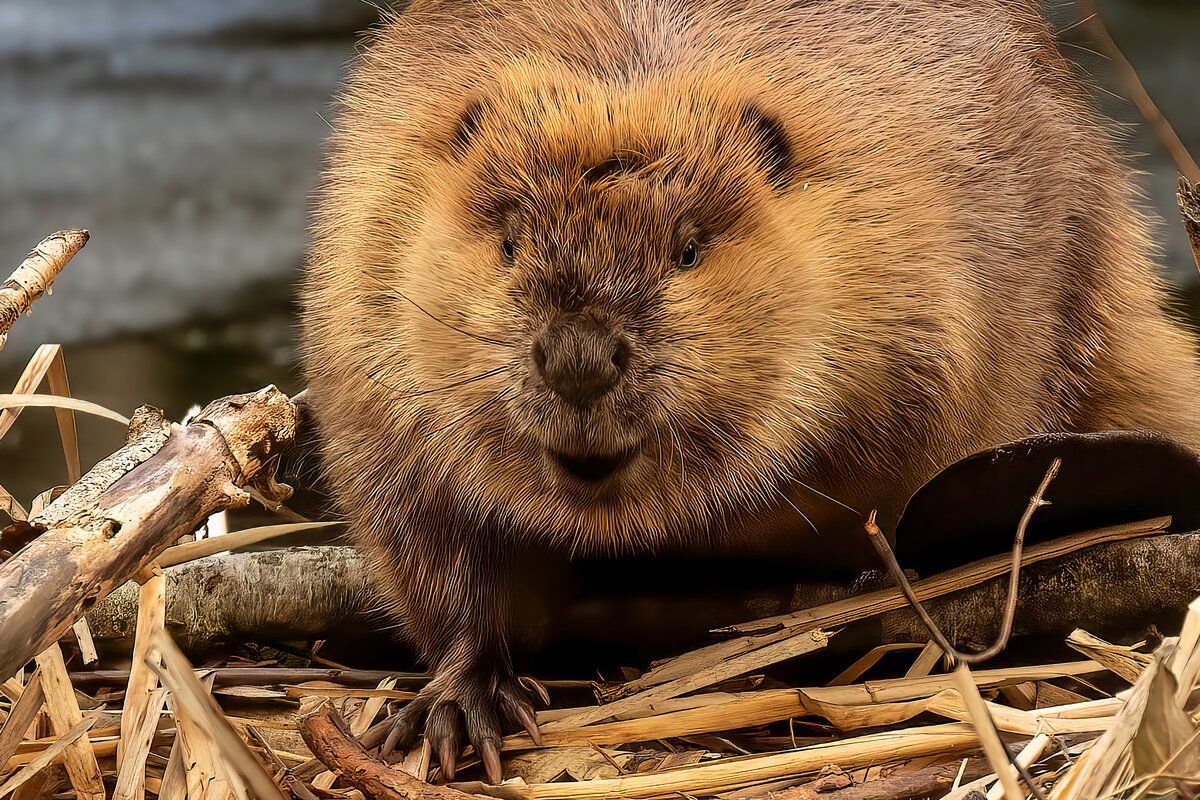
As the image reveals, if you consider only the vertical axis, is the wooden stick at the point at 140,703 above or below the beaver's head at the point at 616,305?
below

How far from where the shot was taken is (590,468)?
4.91ft

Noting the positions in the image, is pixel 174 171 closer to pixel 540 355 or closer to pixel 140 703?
pixel 140 703

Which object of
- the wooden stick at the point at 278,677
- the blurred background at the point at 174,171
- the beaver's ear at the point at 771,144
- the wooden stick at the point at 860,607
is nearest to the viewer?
the beaver's ear at the point at 771,144

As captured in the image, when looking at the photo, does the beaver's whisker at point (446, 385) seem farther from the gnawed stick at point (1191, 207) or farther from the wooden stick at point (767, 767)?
the gnawed stick at point (1191, 207)

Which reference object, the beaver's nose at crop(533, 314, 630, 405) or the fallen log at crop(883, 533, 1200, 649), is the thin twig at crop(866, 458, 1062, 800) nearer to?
the fallen log at crop(883, 533, 1200, 649)

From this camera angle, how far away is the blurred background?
12.0 feet

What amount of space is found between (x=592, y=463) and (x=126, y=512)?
1.96 feet

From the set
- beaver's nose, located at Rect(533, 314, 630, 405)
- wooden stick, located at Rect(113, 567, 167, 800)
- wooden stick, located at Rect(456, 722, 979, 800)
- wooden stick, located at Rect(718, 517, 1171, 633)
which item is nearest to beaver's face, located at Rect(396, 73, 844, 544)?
beaver's nose, located at Rect(533, 314, 630, 405)

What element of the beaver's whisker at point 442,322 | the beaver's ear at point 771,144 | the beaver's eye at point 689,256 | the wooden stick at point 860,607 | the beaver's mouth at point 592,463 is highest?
the beaver's ear at point 771,144

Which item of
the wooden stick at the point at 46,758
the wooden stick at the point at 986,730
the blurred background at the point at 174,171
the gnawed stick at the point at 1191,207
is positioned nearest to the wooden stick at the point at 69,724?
the wooden stick at the point at 46,758

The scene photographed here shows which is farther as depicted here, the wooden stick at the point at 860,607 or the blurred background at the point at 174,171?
the blurred background at the point at 174,171

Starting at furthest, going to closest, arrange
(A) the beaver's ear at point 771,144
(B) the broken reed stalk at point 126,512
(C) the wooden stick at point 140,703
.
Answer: (A) the beaver's ear at point 771,144, (C) the wooden stick at point 140,703, (B) the broken reed stalk at point 126,512

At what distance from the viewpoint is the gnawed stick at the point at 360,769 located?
1388mm

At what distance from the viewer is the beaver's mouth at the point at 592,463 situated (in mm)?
1462
